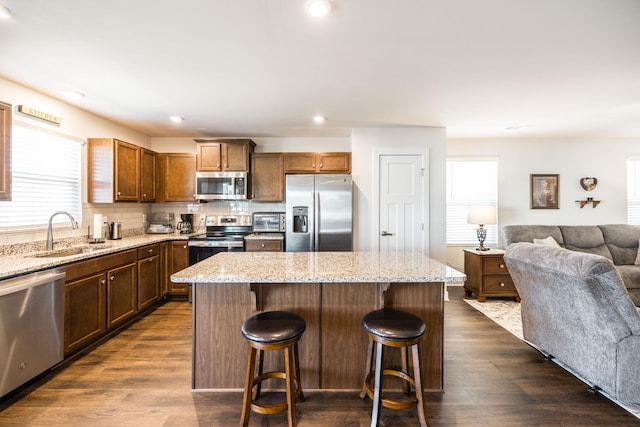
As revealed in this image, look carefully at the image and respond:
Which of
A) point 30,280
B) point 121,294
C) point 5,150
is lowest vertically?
point 121,294

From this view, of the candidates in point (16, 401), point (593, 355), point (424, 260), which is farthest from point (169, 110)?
point (593, 355)

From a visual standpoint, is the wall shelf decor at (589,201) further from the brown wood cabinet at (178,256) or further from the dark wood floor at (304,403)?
the brown wood cabinet at (178,256)

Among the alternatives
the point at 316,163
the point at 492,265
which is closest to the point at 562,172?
the point at 492,265

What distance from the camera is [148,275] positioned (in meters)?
3.60

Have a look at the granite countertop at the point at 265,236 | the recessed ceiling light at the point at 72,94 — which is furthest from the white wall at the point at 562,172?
the recessed ceiling light at the point at 72,94

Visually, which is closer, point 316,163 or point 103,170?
point 103,170

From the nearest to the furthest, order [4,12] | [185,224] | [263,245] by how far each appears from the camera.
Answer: [4,12], [263,245], [185,224]

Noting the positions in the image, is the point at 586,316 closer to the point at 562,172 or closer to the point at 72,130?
the point at 562,172

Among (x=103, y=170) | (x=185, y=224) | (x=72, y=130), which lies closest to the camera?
(x=72, y=130)

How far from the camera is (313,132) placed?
173 inches

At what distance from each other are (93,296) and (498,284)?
15.8 feet

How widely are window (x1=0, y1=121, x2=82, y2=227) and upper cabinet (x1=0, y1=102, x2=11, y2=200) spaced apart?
0.40 metres

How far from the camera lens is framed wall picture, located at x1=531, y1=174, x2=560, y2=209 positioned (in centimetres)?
476

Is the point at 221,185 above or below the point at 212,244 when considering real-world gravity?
above
